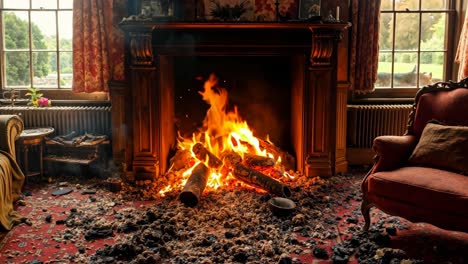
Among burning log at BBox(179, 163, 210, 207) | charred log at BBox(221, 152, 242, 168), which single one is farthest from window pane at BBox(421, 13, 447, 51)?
burning log at BBox(179, 163, 210, 207)

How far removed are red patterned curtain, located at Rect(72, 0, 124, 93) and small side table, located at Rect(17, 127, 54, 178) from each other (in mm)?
604

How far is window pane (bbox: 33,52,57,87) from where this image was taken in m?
4.72

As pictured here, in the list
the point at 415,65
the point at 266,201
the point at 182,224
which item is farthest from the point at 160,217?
the point at 415,65

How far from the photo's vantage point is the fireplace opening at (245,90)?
4531 mm

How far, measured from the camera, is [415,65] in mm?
4852

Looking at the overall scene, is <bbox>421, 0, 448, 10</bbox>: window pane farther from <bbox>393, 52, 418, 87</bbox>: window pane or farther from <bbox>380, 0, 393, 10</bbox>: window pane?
<bbox>393, 52, 418, 87</bbox>: window pane

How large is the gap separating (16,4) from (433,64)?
447 cm

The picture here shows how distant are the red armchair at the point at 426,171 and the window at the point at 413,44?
5.06 ft

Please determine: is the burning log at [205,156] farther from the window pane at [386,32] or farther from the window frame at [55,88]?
the window pane at [386,32]

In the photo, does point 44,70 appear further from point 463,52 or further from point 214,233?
point 463,52

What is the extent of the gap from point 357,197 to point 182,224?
1.53m

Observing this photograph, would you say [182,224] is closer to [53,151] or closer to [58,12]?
[53,151]

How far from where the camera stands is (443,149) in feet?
9.27

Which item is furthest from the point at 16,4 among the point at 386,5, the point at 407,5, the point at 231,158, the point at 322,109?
the point at 407,5
